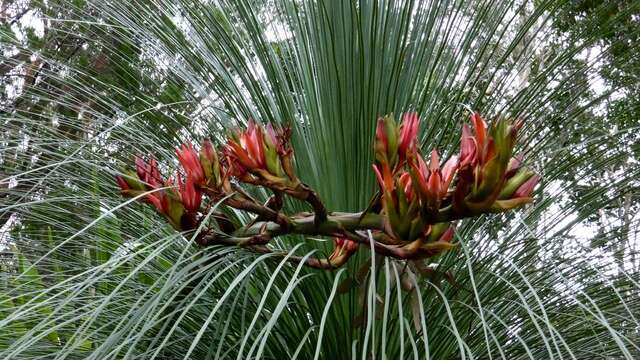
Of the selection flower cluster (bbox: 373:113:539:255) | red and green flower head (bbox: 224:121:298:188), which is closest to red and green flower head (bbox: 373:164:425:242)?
flower cluster (bbox: 373:113:539:255)

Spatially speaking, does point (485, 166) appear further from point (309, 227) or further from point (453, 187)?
point (309, 227)

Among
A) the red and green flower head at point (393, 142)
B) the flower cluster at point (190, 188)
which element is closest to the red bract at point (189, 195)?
the flower cluster at point (190, 188)

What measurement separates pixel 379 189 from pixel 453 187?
81 mm

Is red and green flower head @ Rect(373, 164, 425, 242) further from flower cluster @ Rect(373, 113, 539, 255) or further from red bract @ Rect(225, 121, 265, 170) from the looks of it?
red bract @ Rect(225, 121, 265, 170)

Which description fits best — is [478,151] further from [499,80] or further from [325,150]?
[499,80]

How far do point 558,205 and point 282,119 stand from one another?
0.48 metres

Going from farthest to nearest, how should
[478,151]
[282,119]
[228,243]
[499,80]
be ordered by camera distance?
[499,80] → [282,119] → [228,243] → [478,151]

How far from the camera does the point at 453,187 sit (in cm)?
68

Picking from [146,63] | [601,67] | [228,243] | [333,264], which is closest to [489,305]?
[333,264]

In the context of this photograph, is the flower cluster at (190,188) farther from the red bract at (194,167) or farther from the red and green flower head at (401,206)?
the red and green flower head at (401,206)

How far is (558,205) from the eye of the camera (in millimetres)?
1252

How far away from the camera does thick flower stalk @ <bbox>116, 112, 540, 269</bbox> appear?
638mm

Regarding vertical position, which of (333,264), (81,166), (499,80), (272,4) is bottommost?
(333,264)

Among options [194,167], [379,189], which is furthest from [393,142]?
[194,167]
